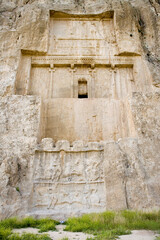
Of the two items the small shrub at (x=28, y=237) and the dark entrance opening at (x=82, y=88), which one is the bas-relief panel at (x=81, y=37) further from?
the small shrub at (x=28, y=237)

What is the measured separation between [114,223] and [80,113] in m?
4.92

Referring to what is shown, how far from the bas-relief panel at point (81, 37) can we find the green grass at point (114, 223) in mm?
8252

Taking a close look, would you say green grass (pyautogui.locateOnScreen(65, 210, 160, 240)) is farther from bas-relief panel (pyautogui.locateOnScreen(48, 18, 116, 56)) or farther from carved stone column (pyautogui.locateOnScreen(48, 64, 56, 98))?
bas-relief panel (pyautogui.locateOnScreen(48, 18, 116, 56))

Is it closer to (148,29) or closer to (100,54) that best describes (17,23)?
(100,54)

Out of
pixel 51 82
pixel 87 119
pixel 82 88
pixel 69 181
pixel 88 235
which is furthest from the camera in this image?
pixel 82 88

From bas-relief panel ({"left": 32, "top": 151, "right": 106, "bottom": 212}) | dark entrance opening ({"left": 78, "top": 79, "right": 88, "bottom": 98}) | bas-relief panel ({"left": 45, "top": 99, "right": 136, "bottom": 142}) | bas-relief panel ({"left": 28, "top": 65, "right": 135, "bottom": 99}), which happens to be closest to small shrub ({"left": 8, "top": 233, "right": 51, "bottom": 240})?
bas-relief panel ({"left": 32, "top": 151, "right": 106, "bottom": 212})

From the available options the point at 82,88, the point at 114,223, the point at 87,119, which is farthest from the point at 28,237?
the point at 82,88

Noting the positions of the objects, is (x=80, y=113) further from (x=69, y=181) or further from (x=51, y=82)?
(x=69, y=181)

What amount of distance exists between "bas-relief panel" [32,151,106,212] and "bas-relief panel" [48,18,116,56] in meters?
6.13

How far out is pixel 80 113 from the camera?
8617 millimetres

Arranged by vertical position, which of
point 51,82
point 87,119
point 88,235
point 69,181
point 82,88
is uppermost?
point 51,82

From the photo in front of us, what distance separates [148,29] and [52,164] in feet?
29.8

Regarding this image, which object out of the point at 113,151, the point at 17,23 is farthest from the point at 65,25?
the point at 113,151

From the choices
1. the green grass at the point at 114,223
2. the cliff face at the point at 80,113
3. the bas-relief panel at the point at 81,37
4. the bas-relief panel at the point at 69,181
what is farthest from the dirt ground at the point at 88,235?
the bas-relief panel at the point at 81,37
